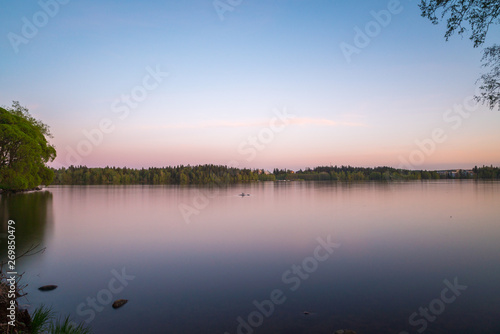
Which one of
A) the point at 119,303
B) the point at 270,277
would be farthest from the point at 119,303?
the point at 270,277

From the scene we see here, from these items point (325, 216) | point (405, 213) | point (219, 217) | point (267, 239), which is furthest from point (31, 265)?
point (405, 213)

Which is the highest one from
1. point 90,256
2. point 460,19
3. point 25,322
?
point 460,19

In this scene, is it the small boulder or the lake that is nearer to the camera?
the lake

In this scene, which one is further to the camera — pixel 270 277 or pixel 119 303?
pixel 270 277

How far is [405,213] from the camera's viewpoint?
106 ft

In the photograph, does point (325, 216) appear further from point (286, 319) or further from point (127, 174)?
point (127, 174)

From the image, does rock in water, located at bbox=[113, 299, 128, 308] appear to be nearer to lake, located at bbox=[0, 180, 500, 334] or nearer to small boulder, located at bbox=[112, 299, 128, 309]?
small boulder, located at bbox=[112, 299, 128, 309]

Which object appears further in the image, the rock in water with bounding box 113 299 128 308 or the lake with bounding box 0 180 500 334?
the rock in water with bounding box 113 299 128 308

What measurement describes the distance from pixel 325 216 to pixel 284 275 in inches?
756

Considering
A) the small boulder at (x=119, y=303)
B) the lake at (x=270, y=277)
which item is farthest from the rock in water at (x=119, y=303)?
the lake at (x=270, y=277)

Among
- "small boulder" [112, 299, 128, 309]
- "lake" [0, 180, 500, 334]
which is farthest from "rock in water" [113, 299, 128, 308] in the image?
"lake" [0, 180, 500, 334]

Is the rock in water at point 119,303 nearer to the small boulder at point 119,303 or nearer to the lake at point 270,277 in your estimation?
the small boulder at point 119,303

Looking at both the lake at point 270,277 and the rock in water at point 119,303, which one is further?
the rock in water at point 119,303

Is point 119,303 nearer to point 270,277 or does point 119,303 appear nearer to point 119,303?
point 119,303
